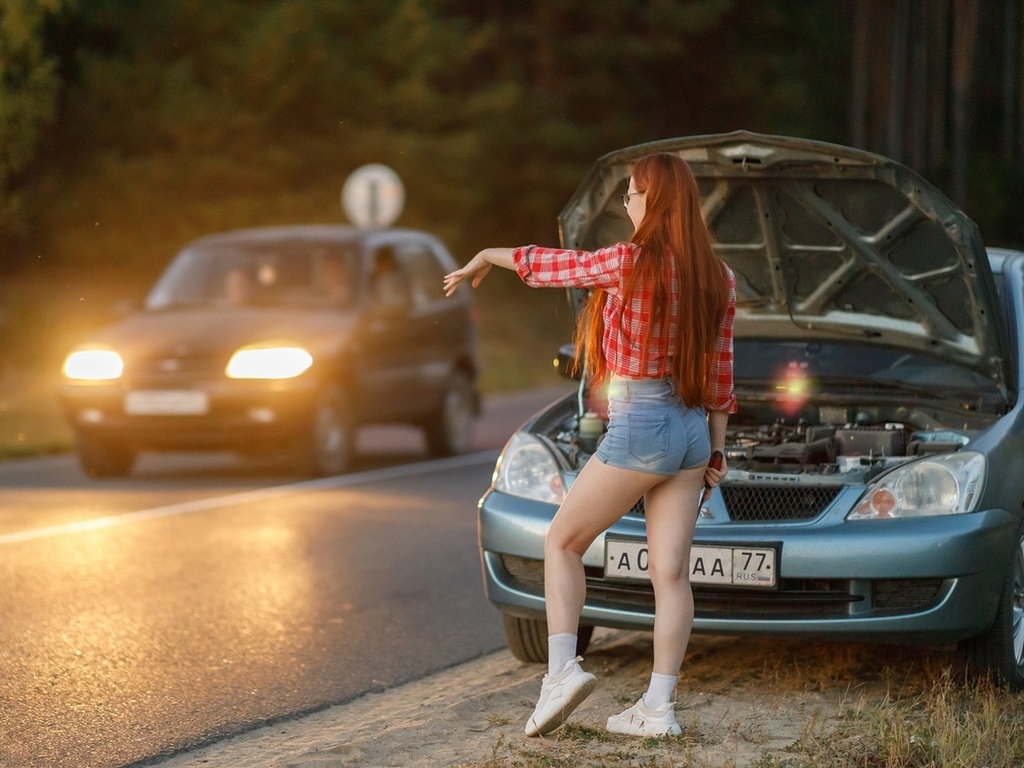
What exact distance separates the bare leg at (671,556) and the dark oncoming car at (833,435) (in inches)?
28.4

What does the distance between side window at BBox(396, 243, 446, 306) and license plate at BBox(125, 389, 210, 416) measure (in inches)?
94.7

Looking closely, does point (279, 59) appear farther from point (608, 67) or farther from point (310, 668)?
point (310, 668)

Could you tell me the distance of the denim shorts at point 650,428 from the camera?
5.24m

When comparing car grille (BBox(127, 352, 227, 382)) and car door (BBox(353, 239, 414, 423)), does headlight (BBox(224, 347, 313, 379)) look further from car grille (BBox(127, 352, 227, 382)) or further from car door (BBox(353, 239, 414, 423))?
car door (BBox(353, 239, 414, 423))

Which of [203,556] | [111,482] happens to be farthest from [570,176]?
[203,556]

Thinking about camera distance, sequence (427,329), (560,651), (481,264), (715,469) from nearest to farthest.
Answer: (481,264)
(560,651)
(715,469)
(427,329)

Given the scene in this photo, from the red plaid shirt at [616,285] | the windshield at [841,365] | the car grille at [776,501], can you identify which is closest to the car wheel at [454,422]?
the windshield at [841,365]

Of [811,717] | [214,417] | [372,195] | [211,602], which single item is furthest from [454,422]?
[372,195]

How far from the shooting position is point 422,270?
1517cm

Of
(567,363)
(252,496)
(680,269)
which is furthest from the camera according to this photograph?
(252,496)

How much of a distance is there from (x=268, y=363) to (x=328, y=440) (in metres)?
0.83

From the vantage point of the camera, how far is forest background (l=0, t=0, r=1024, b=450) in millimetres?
27500

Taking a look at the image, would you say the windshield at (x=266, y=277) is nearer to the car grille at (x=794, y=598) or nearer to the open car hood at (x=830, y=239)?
the open car hood at (x=830, y=239)

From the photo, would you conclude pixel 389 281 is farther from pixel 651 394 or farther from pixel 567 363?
pixel 651 394
